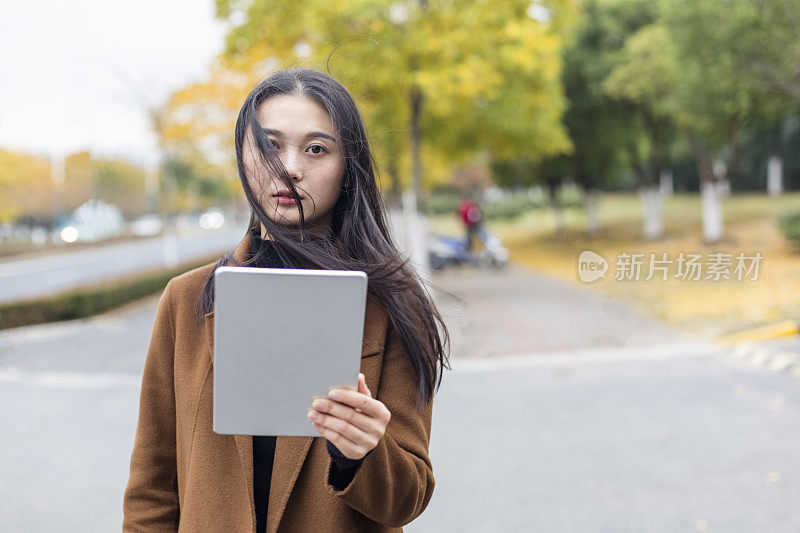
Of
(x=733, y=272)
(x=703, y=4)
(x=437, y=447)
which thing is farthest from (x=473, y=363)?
(x=703, y=4)

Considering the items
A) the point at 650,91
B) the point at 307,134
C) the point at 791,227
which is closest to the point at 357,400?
the point at 307,134

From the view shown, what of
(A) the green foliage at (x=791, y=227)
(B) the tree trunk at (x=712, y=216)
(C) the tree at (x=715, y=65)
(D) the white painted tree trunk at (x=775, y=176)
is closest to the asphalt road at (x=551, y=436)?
(A) the green foliage at (x=791, y=227)

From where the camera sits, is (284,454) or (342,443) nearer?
(342,443)

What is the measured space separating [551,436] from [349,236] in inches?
178

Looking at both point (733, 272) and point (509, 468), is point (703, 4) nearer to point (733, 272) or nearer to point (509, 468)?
point (733, 272)

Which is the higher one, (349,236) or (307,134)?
(307,134)

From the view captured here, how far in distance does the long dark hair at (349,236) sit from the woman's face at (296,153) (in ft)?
0.04

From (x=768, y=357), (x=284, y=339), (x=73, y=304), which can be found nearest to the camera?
(x=284, y=339)

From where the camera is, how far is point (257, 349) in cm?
101

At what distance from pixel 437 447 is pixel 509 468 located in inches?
24.9

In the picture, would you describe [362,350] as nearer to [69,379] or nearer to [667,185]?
[69,379]

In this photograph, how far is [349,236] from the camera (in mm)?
1332

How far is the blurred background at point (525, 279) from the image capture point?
4508 millimetres

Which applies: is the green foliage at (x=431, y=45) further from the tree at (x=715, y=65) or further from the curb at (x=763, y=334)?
the curb at (x=763, y=334)
